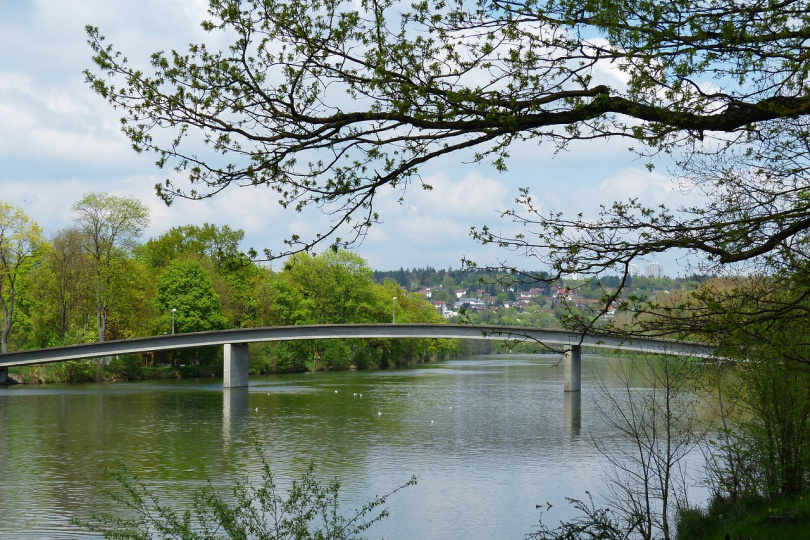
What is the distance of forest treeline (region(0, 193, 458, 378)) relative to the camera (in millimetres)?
61812

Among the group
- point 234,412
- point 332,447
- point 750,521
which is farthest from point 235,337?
point 750,521

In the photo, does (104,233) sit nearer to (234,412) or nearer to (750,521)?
(234,412)

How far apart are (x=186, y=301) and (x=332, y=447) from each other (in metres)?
42.7

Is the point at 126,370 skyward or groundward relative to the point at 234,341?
groundward

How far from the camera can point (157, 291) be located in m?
70.4

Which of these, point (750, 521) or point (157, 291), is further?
point (157, 291)

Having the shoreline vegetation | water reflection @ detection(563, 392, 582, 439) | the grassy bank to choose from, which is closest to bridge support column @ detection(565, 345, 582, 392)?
water reflection @ detection(563, 392, 582, 439)

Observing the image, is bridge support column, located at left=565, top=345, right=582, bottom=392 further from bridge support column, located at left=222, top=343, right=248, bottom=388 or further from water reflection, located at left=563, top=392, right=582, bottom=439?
bridge support column, located at left=222, top=343, right=248, bottom=388

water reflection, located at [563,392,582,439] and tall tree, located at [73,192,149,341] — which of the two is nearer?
water reflection, located at [563,392,582,439]

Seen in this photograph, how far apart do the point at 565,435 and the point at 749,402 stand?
60.8ft

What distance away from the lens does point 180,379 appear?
225ft

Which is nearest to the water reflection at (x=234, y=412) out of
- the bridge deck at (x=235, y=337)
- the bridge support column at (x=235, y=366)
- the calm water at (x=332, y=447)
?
the calm water at (x=332, y=447)

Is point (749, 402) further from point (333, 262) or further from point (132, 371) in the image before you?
point (333, 262)

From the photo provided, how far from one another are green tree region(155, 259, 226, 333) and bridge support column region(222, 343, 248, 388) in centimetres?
1042
